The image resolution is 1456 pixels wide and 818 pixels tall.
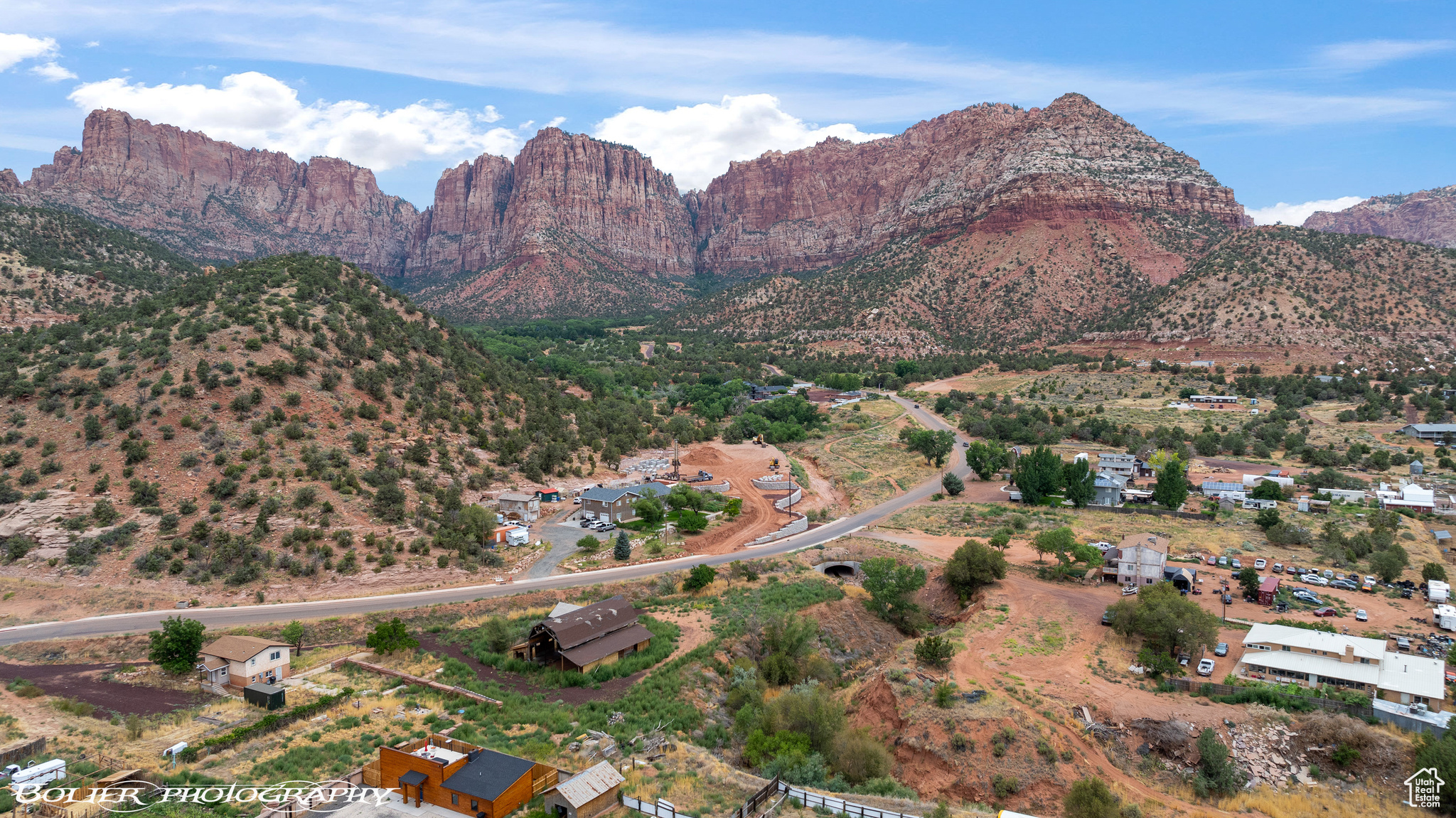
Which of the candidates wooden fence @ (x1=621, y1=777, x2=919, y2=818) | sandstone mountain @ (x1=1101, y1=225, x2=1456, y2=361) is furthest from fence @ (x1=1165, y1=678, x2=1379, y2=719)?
sandstone mountain @ (x1=1101, y1=225, x2=1456, y2=361)

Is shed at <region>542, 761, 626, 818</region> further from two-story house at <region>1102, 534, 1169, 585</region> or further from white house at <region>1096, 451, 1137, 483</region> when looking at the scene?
white house at <region>1096, 451, 1137, 483</region>

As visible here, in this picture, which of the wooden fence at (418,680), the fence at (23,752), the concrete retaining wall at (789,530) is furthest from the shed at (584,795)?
the concrete retaining wall at (789,530)

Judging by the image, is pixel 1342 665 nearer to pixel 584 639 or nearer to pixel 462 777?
pixel 584 639

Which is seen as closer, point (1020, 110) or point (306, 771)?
point (306, 771)

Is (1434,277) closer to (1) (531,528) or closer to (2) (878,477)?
(2) (878,477)

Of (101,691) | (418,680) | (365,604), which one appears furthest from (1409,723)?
(101,691)

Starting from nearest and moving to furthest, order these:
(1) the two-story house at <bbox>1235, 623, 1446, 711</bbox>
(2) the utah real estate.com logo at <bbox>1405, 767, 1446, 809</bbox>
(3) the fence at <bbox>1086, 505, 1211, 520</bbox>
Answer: (2) the utah real estate.com logo at <bbox>1405, 767, 1446, 809</bbox> < (1) the two-story house at <bbox>1235, 623, 1446, 711</bbox> < (3) the fence at <bbox>1086, 505, 1211, 520</bbox>

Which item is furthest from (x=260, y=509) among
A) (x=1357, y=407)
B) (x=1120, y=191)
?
(x=1120, y=191)
